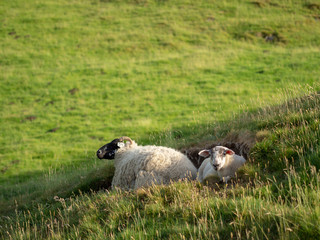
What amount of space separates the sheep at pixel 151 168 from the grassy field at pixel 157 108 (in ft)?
2.90

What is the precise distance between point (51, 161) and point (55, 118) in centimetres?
618

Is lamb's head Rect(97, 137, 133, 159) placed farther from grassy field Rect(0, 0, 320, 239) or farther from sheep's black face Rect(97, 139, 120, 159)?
grassy field Rect(0, 0, 320, 239)

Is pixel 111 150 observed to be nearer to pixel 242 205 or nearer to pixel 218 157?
pixel 218 157

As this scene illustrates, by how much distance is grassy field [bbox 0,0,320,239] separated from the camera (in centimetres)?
576

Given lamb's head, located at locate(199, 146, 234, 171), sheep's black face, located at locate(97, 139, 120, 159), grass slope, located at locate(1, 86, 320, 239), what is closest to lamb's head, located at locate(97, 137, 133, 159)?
sheep's black face, located at locate(97, 139, 120, 159)

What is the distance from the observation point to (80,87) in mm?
29156

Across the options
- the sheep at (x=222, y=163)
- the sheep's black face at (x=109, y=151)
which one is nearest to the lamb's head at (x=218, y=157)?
the sheep at (x=222, y=163)

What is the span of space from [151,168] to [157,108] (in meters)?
16.7

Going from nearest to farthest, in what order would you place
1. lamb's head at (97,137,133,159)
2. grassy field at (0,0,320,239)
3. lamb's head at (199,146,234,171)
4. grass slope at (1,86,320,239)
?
grass slope at (1,86,320,239) → grassy field at (0,0,320,239) → lamb's head at (199,146,234,171) → lamb's head at (97,137,133,159)

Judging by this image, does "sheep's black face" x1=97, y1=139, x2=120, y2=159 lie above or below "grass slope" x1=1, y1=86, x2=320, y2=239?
below

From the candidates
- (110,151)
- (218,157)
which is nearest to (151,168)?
(218,157)

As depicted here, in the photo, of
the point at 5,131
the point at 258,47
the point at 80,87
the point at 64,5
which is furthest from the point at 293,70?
the point at 64,5

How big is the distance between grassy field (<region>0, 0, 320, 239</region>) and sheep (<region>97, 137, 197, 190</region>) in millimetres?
883

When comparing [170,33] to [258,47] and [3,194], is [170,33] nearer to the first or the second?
[258,47]
